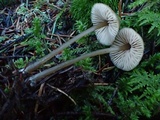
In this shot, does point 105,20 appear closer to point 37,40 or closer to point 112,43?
point 112,43

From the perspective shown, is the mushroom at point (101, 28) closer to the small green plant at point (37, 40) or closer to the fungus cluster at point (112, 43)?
the fungus cluster at point (112, 43)

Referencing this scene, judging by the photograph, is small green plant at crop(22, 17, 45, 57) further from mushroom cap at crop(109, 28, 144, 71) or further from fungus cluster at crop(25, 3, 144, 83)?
mushroom cap at crop(109, 28, 144, 71)

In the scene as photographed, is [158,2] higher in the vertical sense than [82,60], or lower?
higher

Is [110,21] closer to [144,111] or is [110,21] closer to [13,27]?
[144,111]

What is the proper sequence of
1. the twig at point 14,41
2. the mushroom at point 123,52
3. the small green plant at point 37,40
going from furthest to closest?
the twig at point 14,41, the small green plant at point 37,40, the mushroom at point 123,52

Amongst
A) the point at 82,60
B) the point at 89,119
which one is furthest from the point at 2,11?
the point at 89,119

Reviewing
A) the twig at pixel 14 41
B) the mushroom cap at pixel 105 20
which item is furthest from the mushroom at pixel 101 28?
the twig at pixel 14 41

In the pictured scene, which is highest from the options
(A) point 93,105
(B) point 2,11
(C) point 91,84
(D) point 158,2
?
(D) point 158,2

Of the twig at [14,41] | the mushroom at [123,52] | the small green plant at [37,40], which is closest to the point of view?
the mushroom at [123,52]

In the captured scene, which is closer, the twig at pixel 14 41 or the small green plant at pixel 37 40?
the small green plant at pixel 37 40
